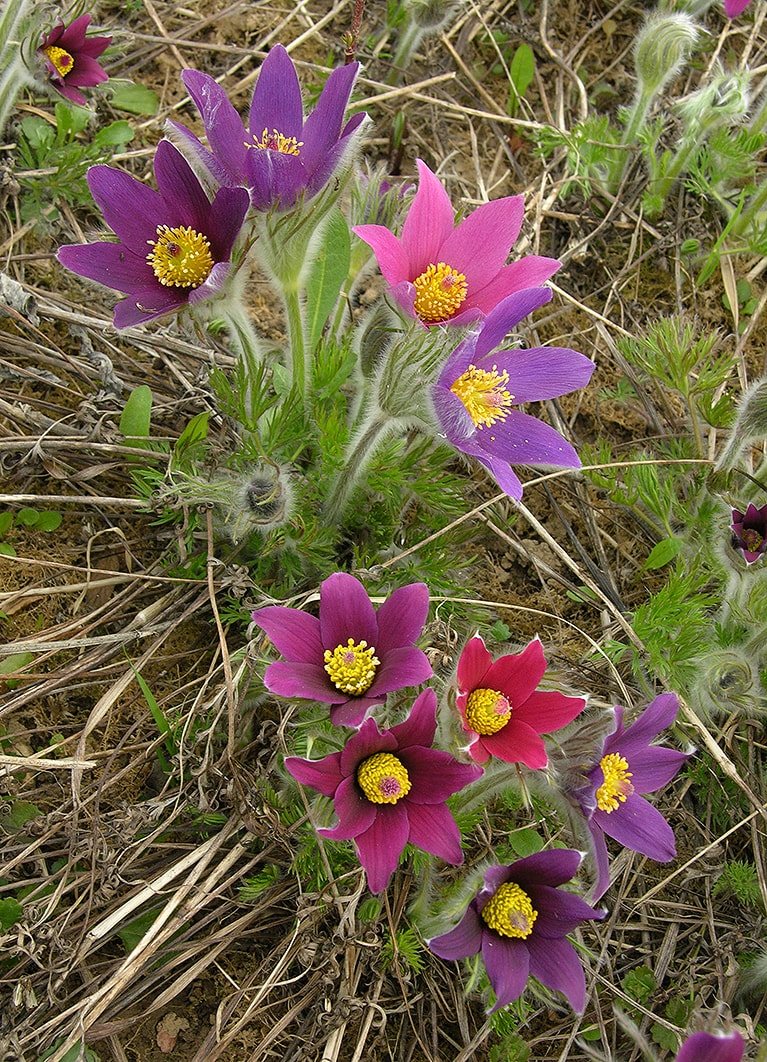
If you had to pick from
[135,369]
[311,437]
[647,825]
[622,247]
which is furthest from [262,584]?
[622,247]

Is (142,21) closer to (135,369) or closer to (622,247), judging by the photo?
(135,369)

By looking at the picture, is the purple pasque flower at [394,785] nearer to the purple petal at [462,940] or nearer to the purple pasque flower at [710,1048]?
the purple petal at [462,940]

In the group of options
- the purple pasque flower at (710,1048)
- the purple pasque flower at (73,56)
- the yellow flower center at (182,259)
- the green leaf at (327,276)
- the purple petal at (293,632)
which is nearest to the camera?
the purple pasque flower at (710,1048)

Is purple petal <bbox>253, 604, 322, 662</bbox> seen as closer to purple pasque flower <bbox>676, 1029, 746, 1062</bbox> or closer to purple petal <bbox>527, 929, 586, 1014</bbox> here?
purple petal <bbox>527, 929, 586, 1014</bbox>

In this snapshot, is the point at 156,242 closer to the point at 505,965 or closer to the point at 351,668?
the point at 351,668

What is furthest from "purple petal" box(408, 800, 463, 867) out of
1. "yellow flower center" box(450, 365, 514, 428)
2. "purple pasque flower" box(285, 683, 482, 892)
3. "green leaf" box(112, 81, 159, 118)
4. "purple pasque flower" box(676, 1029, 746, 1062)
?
"green leaf" box(112, 81, 159, 118)

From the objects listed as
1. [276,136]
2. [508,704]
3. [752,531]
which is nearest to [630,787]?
[508,704]

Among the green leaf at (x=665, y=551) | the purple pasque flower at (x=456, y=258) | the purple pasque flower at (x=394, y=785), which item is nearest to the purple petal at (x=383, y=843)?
the purple pasque flower at (x=394, y=785)
